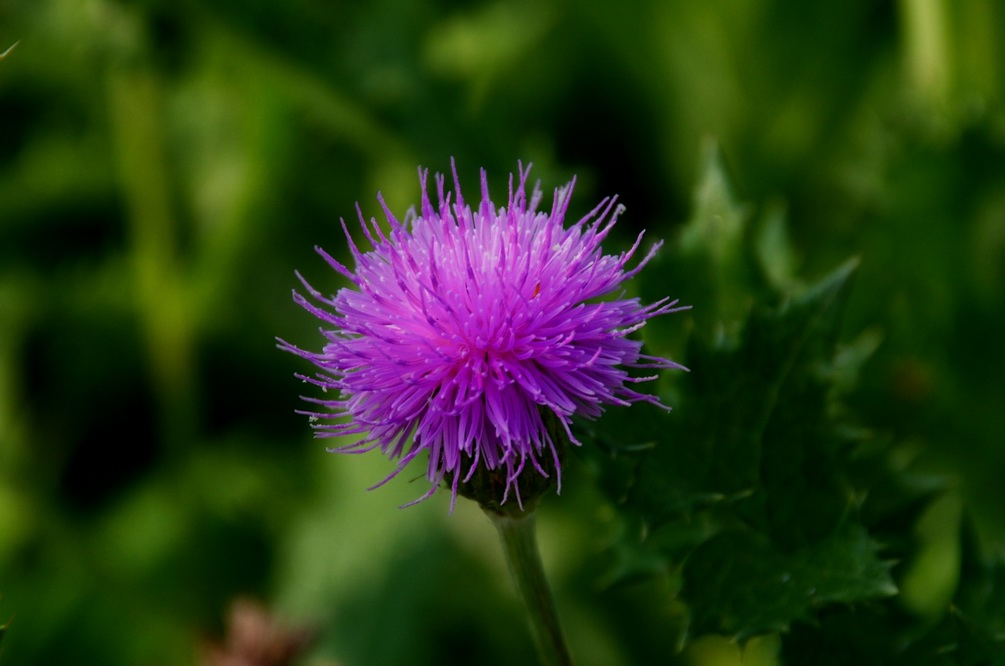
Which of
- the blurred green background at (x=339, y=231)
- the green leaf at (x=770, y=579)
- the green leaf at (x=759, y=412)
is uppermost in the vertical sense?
the blurred green background at (x=339, y=231)

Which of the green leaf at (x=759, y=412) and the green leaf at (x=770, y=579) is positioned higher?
the green leaf at (x=759, y=412)

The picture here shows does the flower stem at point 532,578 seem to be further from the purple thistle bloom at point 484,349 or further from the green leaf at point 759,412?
the green leaf at point 759,412

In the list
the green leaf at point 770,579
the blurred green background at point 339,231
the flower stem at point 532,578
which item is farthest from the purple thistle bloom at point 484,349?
the blurred green background at point 339,231

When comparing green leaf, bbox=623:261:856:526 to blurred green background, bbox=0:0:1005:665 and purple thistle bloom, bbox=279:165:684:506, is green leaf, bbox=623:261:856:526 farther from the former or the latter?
blurred green background, bbox=0:0:1005:665

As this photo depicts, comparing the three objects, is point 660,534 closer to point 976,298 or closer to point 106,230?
point 976,298

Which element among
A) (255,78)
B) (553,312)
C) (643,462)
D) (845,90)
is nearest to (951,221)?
(845,90)

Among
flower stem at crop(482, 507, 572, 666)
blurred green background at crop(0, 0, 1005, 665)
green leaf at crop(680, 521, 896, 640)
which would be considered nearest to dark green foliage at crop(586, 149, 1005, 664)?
green leaf at crop(680, 521, 896, 640)
